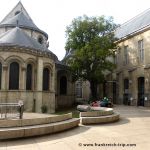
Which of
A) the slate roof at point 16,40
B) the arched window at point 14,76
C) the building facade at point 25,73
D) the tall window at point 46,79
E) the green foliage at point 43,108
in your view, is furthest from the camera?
the tall window at point 46,79

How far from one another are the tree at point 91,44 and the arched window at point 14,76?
368 inches

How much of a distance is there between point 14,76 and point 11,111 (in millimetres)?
10999

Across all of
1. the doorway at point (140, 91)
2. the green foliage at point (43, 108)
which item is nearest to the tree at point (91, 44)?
the doorway at point (140, 91)

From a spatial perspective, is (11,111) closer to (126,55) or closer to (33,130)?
(33,130)

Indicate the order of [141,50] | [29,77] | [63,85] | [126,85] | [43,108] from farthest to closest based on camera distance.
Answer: [63,85] < [126,85] < [141,50] < [43,108] < [29,77]

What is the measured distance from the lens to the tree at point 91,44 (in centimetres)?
3384

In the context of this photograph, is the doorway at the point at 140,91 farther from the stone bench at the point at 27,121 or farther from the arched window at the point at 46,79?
the stone bench at the point at 27,121

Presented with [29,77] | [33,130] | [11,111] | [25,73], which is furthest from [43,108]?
[33,130]

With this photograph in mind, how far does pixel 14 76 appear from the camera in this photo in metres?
27.2

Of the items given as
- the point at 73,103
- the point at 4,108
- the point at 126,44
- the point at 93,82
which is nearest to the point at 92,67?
the point at 93,82

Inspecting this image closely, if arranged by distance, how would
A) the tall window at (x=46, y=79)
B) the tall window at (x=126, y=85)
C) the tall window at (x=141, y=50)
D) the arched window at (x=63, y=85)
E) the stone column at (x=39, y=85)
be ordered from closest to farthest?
the stone column at (x=39, y=85), the tall window at (x=46, y=79), the tall window at (x=141, y=50), the tall window at (x=126, y=85), the arched window at (x=63, y=85)

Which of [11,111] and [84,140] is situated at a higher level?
[11,111]

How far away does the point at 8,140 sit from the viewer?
10766 millimetres

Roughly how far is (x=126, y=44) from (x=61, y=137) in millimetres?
27870
